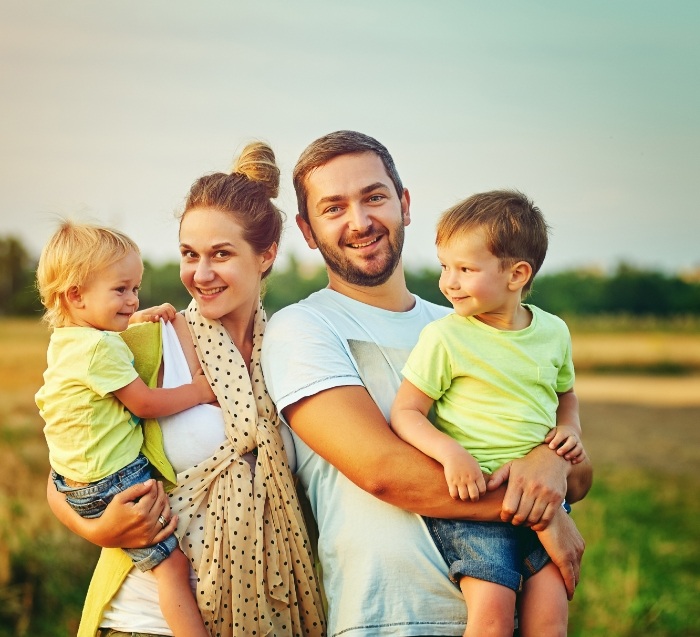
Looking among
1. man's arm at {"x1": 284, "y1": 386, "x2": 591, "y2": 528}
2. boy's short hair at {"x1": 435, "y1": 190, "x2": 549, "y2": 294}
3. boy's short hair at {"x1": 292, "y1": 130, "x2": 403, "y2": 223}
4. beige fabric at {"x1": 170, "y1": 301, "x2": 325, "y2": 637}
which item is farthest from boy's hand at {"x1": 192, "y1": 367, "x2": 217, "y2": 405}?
boy's short hair at {"x1": 435, "y1": 190, "x2": 549, "y2": 294}

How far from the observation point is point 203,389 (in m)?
2.67

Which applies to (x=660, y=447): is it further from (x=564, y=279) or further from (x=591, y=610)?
(x=591, y=610)

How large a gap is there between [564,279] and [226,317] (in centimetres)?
1250

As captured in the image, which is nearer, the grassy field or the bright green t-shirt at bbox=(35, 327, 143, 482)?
the bright green t-shirt at bbox=(35, 327, 143, 482)

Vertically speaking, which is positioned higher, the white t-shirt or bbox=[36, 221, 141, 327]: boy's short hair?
bbox=[36, 221, 141, 327]: boy's short hair

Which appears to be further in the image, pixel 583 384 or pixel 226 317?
pixel 583 384

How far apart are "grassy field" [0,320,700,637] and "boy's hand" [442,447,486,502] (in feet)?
15.7

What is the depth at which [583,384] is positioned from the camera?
16.2 meters

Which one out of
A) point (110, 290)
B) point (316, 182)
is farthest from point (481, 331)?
point (110, 290)

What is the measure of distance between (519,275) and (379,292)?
2.11 ft

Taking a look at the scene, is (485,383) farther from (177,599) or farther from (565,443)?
(177,599)

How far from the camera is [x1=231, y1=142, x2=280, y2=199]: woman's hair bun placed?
2982mm

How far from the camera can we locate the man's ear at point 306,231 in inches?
122

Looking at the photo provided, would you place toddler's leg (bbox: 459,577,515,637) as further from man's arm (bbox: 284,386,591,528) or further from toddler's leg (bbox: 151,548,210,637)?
toddler's leg (bbox: 151,548,210,637)
